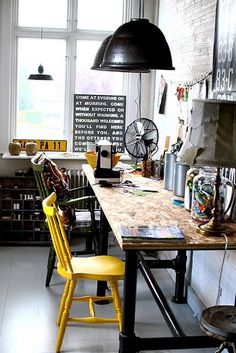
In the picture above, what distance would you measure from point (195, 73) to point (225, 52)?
2.63ft

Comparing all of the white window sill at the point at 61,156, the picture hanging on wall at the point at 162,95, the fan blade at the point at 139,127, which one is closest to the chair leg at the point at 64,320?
the fan blade at the point at 139,127

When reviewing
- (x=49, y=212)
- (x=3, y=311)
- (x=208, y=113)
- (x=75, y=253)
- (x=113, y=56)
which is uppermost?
(x=113, y=56)

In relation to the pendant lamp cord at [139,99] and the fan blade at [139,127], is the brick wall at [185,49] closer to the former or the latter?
the fan blade at [139,127]

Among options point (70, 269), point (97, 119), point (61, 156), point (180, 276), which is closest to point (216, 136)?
point (70, 269)

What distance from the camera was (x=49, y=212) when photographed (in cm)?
335

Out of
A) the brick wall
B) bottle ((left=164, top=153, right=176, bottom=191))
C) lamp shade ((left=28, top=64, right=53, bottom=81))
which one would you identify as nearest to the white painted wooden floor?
bottle ((left=164, top=153, right=176, bottom=191))

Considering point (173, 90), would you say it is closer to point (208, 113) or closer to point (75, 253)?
point (75, 253)

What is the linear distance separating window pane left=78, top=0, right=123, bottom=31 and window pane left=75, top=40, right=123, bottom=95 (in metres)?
0.19

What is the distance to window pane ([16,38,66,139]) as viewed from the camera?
6117 millimetres

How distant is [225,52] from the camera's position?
11.6ft

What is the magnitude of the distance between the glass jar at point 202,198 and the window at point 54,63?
128 inches

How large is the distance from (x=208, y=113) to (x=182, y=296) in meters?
2.11

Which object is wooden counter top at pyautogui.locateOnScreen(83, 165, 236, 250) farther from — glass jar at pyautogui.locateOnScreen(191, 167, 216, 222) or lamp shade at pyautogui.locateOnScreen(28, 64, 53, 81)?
lamp shade at pyautogui.locateOnScreen(28, 64, 53, 81)

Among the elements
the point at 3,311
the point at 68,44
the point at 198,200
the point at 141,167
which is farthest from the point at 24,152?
the point at 198,200
